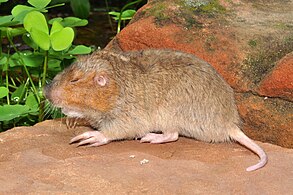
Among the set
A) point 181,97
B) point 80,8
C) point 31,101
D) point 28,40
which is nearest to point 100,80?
point 181,97

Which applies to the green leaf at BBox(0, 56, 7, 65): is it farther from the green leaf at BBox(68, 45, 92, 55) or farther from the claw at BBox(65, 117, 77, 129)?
the claw at BBox(65, 117, 77, 129)

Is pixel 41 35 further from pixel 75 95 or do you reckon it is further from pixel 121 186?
pixel 121 186

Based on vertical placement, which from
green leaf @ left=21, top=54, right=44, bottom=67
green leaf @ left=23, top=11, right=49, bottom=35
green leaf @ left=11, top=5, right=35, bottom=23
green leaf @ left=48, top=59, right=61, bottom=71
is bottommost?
green leaf @ left=48, top=59, right=61, bottom=71

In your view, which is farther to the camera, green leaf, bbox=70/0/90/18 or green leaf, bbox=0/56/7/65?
green leaf, bbox=70/0/90/18

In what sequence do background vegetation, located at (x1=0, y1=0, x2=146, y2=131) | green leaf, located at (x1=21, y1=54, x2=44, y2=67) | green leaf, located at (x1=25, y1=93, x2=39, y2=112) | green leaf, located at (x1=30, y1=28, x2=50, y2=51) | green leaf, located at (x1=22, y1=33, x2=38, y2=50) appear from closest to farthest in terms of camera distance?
green leaf, located at (x1=30, y1=28, x2=50, y2=51) → background vegetation, located at (x1=0, y1=0, x2=146, y2=131) → green leaf, located at (x1=25, y1=93, x2=39, y2=112) → green leaf, located at (x1=21, y1=54, x2=44, y2=67) → green leaf, located at (x1=22, y1=33, x2=38, y2=50)

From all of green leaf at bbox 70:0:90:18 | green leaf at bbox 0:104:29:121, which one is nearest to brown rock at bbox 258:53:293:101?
green leaf at bbox 0:104:29:121

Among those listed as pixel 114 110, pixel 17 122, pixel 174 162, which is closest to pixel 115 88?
pixel 114 110

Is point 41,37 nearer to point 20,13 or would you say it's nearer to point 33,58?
point 20,13

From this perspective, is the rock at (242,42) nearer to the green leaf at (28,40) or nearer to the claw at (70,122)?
the claw at (70,122)
